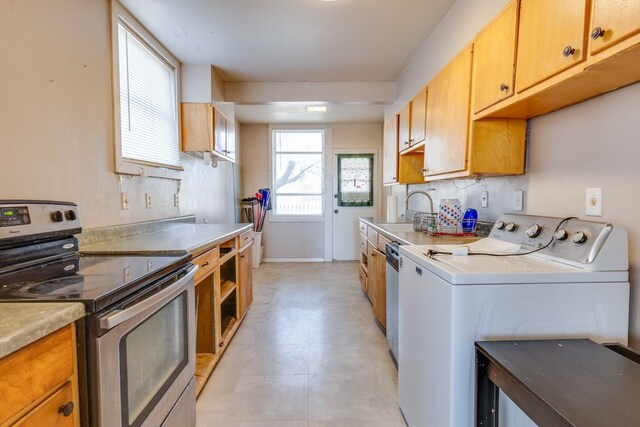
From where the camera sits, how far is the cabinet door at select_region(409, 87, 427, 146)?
8.16ft

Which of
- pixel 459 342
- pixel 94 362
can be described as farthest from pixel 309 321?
pixel 94 362

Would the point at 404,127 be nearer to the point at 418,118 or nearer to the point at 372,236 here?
the point at 418,118

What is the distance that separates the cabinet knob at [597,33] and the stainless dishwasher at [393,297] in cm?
132

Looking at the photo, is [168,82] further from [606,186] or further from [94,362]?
[606,186]

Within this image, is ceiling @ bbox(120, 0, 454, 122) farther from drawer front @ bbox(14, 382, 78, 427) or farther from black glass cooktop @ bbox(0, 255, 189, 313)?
drawer front @ bbox(14, 382, 78, 427)

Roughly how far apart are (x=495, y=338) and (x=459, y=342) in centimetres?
13

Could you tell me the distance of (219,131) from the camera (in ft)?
10.3

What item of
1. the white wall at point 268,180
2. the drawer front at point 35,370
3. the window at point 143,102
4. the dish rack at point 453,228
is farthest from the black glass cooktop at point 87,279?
the white wall at point 268,180

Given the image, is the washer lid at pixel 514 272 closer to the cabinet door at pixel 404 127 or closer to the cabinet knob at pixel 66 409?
the cabinet knob at pixel 66 409

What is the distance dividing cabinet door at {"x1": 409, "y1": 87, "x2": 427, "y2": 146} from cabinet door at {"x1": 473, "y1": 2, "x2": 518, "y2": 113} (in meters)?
0.78

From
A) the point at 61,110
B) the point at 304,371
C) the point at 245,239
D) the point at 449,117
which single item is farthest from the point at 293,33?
the point at 304,371

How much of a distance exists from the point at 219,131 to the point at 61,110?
1.60 m

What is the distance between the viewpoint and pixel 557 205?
1454 mm

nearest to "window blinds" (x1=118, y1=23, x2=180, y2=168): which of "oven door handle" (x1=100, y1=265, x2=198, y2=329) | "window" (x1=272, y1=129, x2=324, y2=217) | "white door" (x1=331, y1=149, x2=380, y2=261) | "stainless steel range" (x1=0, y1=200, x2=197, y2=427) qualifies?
"stainless steel range" (x1=0, y1=200, x2=197, y2=427)
